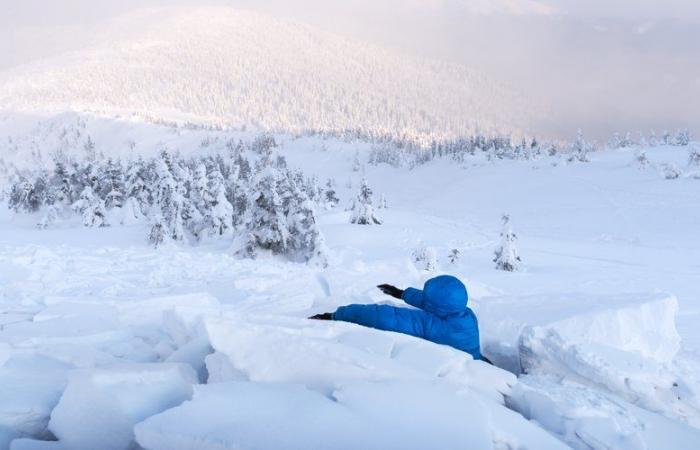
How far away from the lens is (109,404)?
312 cm

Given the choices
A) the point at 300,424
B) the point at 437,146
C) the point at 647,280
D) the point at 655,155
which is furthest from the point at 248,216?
the point at 437,146

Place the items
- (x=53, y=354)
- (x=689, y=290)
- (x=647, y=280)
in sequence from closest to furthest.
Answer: (x=53, y=354), (x=689, y=290), (x=647, y=280)

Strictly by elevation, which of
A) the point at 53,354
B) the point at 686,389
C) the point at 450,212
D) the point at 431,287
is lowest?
the point at 450,212

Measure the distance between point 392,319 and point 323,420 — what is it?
1821 millimetres

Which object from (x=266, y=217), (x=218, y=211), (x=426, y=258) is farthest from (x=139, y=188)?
(x=426, y=258)

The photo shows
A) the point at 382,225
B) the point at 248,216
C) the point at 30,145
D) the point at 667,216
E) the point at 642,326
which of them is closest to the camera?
the point at 642,326

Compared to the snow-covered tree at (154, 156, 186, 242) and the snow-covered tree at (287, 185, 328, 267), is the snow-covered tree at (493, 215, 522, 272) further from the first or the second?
the snow-covered tree at (154, 156, 186, 242)

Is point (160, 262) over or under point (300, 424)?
under

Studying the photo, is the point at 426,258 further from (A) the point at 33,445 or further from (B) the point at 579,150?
(B) the point at 579,150

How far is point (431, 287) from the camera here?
179 inches

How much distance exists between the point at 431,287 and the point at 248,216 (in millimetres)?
20079

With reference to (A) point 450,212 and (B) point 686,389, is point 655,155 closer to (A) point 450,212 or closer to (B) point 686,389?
(A) point 450,212

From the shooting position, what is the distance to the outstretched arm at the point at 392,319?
455 cm

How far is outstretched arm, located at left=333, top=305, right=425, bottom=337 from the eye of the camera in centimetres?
455
